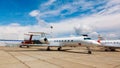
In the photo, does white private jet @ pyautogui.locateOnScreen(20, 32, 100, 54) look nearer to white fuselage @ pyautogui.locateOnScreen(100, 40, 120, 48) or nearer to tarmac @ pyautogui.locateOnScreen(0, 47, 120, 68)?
tarmac @ pyautogui.locateOnScreen(0, 47, 120, 68)

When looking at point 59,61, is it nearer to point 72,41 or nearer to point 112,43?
point 72,41

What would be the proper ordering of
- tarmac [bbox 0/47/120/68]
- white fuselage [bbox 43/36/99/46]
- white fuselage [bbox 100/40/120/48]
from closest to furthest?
1. tarmac [bbox 0/47/120/68]
2. white fuselage [bbox 43/36/99/46]
3. white fuselage [bbox 100/40/120/48]

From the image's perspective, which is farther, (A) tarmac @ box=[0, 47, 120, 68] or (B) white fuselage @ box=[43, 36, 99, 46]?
(B) white fuselage @ box=[43, 36, 99, 46]

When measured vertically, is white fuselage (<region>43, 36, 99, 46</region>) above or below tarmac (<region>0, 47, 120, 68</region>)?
above

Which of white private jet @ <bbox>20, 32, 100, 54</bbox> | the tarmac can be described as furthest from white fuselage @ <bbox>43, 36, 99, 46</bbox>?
the tarmac

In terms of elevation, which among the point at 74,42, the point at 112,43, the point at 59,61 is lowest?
the point at 59,61

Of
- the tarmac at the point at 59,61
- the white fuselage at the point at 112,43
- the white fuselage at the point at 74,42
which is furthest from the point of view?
the white fuselage at the point at 112,43

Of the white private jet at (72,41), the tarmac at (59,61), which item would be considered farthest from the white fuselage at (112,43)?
the tarmac at (59,61)

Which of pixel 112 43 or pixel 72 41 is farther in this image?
pixel 112 43

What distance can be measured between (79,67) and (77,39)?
1698 cm

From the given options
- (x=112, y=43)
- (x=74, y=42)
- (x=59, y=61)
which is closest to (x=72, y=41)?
(x=74, y=42)

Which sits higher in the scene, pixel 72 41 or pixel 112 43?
pixel 72 41

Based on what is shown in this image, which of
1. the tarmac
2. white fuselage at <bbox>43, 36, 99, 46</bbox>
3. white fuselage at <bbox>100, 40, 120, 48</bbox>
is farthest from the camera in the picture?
white fuselage at <bbox>100, 40, 120, 48</bbox>

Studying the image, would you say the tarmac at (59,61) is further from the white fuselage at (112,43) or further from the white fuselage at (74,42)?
the white fuselage at (112,43)
